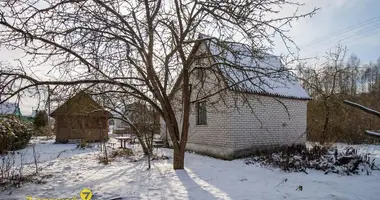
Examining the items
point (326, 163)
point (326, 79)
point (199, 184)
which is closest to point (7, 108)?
point (199, 184)

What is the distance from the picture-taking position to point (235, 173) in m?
7.15

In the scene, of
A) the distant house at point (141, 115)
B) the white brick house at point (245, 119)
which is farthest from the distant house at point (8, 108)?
the white brick house at point (245, 119)

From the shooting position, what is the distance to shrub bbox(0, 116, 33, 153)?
Result: 9887 millimetres

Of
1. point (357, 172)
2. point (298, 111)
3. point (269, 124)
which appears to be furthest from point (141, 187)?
point (298, 111)

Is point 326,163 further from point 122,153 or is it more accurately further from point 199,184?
point 122,153

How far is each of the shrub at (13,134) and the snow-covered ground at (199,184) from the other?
314cm

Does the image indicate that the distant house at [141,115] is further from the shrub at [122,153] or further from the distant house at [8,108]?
the distant house at [8,108]

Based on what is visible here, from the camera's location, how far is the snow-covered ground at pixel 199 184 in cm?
494

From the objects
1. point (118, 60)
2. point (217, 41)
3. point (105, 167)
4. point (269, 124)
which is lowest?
point (105, 167)

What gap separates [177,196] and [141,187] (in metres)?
1.06

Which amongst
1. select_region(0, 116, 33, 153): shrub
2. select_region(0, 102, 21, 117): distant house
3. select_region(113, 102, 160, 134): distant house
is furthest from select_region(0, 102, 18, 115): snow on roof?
select_region(113, 102, 160, 134): distant house

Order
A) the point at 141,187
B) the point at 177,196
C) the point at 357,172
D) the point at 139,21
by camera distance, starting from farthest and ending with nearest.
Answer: the point at 357,172, the point at 139,21, the point at 141,187, the point at 177,196

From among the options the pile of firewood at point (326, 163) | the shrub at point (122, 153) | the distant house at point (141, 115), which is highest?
the distant house at point (141, 115)

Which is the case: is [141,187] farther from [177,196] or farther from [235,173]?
[235,173]
